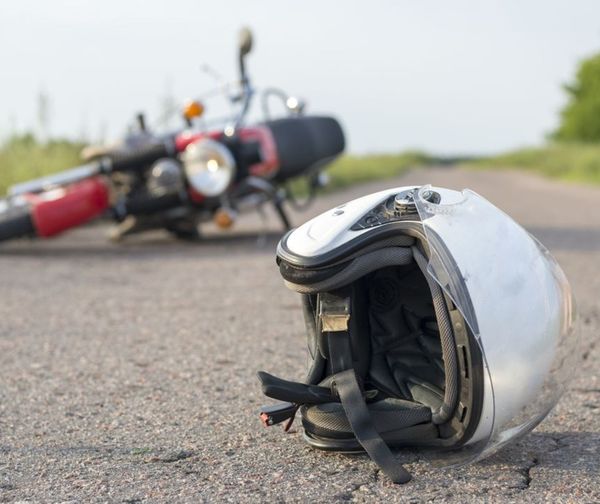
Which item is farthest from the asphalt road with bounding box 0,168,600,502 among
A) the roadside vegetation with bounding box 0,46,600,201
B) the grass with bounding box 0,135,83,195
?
the roadside vegetation with bounding box 0,46,600,201

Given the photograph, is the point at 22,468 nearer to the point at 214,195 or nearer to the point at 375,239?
→ the point at 375,239

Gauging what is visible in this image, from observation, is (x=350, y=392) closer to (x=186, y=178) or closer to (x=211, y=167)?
(x=211, y=167)

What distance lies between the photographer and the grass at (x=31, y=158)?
10.6m

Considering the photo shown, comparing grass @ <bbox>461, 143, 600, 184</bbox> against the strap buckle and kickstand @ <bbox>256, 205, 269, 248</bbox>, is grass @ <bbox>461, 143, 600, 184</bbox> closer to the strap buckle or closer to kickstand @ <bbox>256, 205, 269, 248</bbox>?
kickstand @ <bbox>256, 205, 269, 248</bbox>

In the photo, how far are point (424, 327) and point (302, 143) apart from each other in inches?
203

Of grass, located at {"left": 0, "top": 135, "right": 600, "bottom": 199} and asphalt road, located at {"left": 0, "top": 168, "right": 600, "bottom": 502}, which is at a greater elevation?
asphalt road, located at {"left": 0, "top": 168, "right": 600, "bottom": 502}

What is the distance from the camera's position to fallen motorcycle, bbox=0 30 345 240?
23.7 ft

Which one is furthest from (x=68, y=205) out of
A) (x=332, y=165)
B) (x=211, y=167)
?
(x=332, y=165)

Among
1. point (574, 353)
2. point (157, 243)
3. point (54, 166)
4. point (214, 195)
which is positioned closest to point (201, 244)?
point (157, 243)

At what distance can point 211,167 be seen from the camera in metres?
7.20

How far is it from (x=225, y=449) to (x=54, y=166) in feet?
28.7

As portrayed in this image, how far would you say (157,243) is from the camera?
8172 millimetres

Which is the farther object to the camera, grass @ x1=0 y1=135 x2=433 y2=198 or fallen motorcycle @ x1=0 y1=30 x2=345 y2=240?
grass @ x1=0 y1=135 x2=433 y2=198

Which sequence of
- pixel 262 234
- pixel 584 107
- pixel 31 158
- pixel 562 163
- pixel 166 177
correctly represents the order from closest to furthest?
pixel 166 177
pixel 262 234
pixel 31 158
pixel 562 163
pixel 584 107
